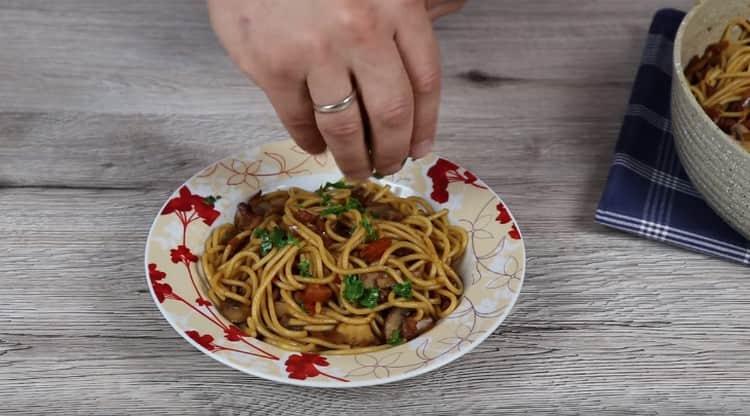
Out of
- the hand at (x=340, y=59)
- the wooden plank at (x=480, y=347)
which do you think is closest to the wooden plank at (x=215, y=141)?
the wooden plank at (x=480, y=347)

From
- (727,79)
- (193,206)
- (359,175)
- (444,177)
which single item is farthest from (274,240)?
(727,79)

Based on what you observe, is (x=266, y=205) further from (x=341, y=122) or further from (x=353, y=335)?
(x=341, y=122)

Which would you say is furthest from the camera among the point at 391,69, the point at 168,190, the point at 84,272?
the point at 168,190

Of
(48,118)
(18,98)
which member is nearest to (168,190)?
(48,118)

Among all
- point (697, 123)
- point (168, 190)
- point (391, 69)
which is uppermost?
point (391, 69)

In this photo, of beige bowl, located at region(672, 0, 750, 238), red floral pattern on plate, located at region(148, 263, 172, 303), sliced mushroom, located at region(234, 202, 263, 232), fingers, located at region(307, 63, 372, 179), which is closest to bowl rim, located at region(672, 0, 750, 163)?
beige bowl, located at region(672, 0, 750, 238)

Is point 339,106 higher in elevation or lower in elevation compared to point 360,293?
higher

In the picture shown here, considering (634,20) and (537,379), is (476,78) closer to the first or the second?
(634,20)
